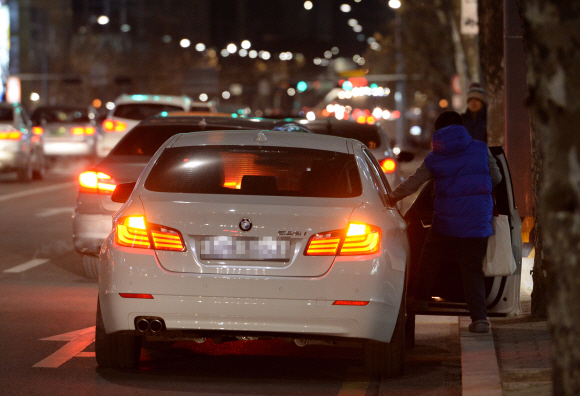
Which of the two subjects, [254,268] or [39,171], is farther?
[39,171]

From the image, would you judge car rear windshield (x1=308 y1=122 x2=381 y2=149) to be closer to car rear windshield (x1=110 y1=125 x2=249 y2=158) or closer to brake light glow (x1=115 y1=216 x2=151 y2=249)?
car rear windshield (x1=110 y1=125 x2=249 y2=158)

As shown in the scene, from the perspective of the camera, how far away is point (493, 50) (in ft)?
44.5

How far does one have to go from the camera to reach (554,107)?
4.04 metres

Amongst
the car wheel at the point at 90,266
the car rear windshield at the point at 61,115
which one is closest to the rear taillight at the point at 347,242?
the car wheel at the point at 90,266

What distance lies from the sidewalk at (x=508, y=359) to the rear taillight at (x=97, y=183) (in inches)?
141

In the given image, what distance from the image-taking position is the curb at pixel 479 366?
5.73 m

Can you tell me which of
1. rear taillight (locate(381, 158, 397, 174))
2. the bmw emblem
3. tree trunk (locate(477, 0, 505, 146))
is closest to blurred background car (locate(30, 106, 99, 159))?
rear taillight (locate(381, 158, 397, 174))

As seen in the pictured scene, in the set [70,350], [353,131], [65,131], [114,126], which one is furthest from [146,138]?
[65,131]

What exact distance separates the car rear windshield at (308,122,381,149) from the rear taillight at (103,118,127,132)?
32.5 feet

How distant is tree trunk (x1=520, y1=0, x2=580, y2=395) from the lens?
156 inches

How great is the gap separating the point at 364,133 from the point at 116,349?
9255 mm

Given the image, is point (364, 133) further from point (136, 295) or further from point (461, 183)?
point (136, 295)

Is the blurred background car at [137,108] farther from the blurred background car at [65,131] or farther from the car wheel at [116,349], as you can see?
the car wheel at [116,349]

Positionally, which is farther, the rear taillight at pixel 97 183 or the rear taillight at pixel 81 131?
the rear taillight at pixel 81 131
